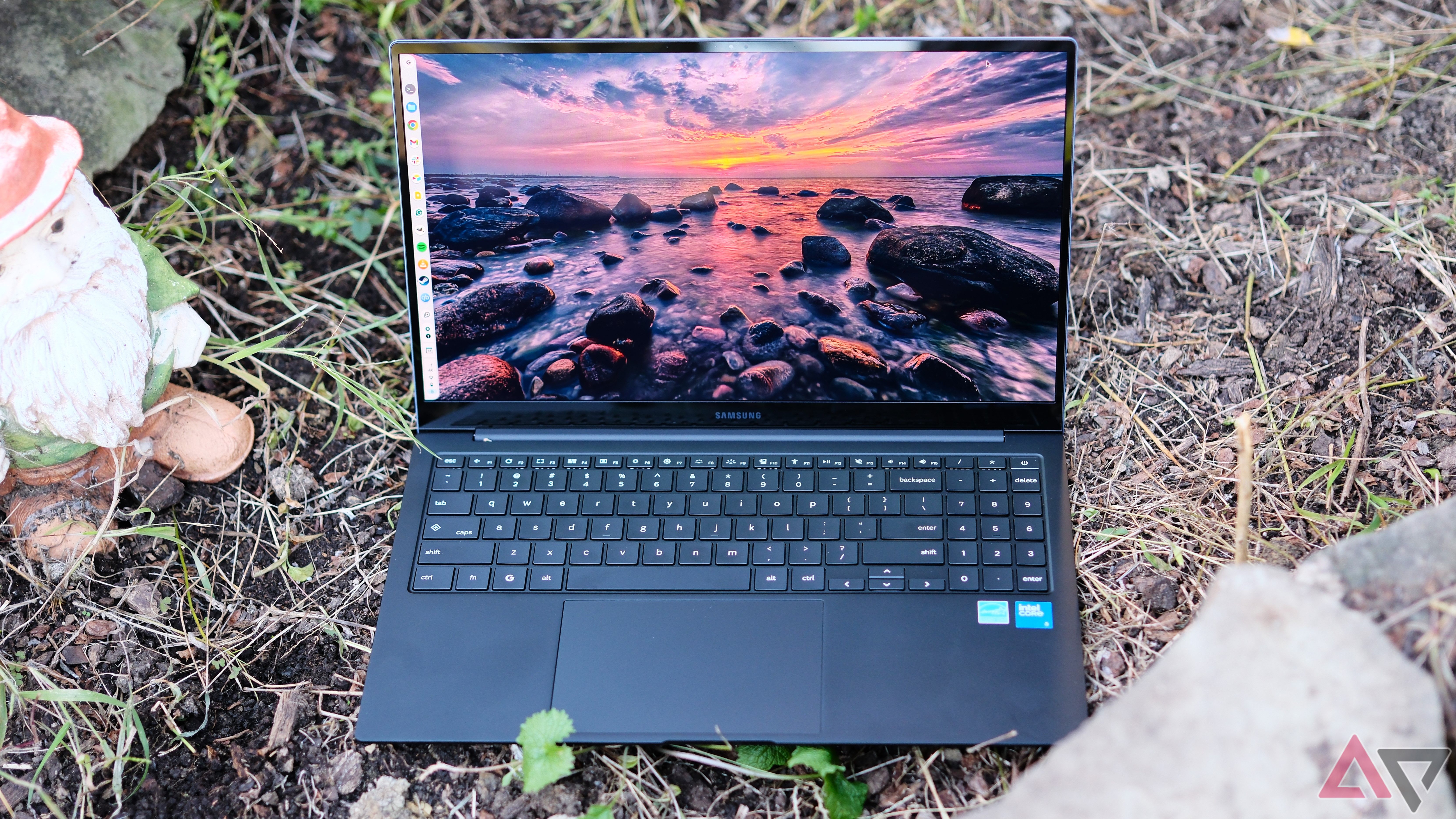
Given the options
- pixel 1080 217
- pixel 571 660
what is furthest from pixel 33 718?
pixel 1080 217

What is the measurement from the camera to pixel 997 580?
4.42ft

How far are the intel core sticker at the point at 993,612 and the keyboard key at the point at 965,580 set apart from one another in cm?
2

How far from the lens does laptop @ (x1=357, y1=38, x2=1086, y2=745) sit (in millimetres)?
1327

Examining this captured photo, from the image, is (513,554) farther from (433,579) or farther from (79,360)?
(79,360)

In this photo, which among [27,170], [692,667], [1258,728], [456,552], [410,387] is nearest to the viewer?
[1258,728]

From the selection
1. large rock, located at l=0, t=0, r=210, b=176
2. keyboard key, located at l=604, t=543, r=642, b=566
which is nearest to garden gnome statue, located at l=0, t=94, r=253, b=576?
large rock, located at l=0, t=0, r=210, b=176

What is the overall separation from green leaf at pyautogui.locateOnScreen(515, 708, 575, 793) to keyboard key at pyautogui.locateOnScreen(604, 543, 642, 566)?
0.24 metres

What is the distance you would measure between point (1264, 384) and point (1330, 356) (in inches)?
5.4

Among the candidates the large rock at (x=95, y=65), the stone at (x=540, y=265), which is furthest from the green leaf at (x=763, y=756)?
the large rock at (x=95, y=65)

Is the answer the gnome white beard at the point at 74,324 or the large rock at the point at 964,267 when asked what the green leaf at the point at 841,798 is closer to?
the large rock at the point at 964,267

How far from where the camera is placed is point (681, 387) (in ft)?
4.91

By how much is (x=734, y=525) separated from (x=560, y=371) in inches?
15.2

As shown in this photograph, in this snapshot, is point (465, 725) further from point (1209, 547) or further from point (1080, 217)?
point (1080, 217)

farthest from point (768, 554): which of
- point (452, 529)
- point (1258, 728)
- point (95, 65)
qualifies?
point (95, 65)
